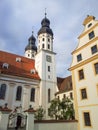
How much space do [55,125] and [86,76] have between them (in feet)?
23.5

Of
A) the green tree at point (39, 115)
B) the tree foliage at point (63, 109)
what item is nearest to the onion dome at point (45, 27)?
the green tree at point (39, 115)

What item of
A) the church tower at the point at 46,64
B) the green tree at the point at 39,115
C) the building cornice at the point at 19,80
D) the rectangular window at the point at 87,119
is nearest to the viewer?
the rectangular window at the point at 87,119

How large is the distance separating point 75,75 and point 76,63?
1755mm

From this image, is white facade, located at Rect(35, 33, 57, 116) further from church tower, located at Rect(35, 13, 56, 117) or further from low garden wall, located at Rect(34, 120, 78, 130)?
low garden wall, located at Rect(34, 120, 78, 130)

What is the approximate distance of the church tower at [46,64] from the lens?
1248 inches

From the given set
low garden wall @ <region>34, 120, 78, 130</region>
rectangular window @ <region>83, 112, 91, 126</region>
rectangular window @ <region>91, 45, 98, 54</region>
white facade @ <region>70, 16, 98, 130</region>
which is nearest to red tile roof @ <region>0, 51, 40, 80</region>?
white facade @ <region>70, 16, 98, 130</region>

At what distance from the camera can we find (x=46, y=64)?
35562 millimetres

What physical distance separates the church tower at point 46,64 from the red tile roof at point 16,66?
6.58 ft

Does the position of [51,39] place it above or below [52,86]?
above

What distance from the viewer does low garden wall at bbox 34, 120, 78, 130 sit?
13156 mm

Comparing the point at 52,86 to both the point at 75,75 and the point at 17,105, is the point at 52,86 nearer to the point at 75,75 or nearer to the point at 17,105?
the point at 17,105

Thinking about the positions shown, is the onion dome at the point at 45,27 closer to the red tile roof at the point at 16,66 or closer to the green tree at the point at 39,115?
the red tile roof at the point at 16,66

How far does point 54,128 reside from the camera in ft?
47.8

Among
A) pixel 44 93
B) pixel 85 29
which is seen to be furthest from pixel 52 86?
pixel 85 29
